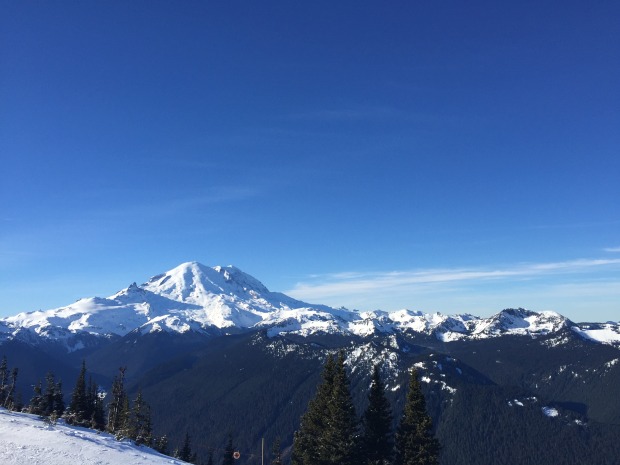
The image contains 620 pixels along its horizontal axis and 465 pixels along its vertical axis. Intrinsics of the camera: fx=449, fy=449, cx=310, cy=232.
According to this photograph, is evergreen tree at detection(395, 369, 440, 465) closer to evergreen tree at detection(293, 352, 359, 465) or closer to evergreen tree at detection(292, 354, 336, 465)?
evergreen tree at detection(293, 352, 359, 465)

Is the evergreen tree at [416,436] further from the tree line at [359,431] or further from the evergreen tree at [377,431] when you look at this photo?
the evergreen tree at [377,431]

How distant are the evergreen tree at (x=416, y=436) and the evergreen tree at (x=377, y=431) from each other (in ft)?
4.13

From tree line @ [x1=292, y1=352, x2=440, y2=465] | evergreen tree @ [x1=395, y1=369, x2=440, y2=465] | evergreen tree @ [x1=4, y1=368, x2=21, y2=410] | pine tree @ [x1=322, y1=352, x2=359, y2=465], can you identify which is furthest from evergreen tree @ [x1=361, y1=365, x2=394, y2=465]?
evergreen tree @ [x1=4, y1=368, x2=21, y2=410]

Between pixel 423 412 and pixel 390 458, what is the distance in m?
5.81

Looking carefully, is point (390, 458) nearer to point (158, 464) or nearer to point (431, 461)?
point (431, 461)

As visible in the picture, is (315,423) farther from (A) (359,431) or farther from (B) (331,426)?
(A) (359,431)

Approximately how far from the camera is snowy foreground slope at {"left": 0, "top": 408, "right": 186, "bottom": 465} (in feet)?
95.5

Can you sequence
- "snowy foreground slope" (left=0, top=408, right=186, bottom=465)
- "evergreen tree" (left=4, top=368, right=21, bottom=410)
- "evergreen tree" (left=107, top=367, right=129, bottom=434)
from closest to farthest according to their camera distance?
"snowy foreground slope" (left=0, top=408, right=186, bottom=465) → "evergreen tree" (left=4, top=368, right=21, bottom=410) → "evergreen tree" (left=107, top=367, right=129, bottom=434)

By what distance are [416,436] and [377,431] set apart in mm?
4056

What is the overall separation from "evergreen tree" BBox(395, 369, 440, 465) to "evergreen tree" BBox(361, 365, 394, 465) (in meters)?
1.26

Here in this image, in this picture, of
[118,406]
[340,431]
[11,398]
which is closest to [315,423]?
[340,431]

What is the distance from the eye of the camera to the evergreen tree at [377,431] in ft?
145

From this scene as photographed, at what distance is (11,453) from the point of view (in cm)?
2905

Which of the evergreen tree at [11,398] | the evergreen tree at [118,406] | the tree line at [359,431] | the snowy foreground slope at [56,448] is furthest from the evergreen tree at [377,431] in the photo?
the evergreen tree at [11,398]
